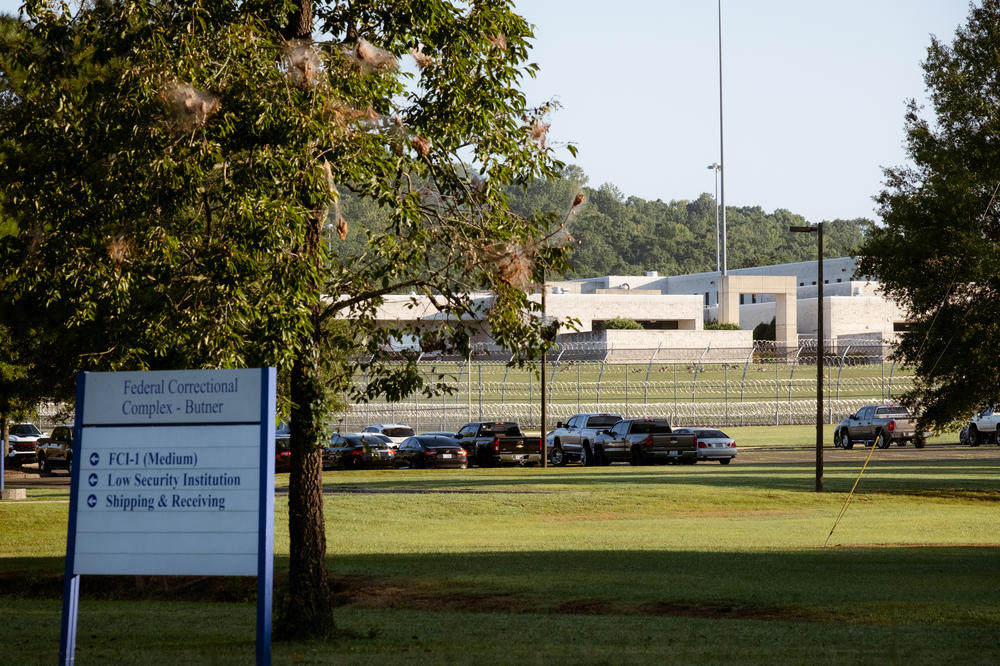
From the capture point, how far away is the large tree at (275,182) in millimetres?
9820

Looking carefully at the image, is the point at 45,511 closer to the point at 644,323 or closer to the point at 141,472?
the point at 141,472

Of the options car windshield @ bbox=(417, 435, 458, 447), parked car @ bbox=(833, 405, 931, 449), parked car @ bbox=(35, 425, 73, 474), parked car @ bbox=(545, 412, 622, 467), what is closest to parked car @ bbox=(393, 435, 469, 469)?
car windshield @ bbox=(417, 435, 458, 447)

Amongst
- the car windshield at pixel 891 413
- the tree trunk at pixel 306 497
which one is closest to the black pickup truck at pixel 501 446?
the car windshield at pixel 891 413

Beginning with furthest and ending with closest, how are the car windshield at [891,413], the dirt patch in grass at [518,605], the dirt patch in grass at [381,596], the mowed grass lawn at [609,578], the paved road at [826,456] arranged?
the car windshield at [891,413] → the paved road at [826,456] → the dirt patch in grass at [381,596] → the dirt patch in grass at [518,605] → the mowed grass lawn at [609,578]

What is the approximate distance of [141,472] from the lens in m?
8.36

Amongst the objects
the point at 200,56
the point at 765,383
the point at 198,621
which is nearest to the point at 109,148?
the point at 200,56

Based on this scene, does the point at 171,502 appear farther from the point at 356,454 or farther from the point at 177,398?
the point at 356,454

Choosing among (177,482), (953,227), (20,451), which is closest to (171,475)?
(177,482)

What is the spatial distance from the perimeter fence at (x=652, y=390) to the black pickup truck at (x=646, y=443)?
30.7 feet

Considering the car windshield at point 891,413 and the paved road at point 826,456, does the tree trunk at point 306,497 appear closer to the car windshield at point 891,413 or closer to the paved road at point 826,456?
the paved road at point 826,456

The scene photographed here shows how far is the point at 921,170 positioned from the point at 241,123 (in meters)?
24.0

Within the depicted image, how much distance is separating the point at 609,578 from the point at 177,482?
9642 mm

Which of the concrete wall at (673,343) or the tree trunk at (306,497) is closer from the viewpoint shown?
the tree trunk at (306,497)

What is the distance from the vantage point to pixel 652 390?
67688 millimetres
